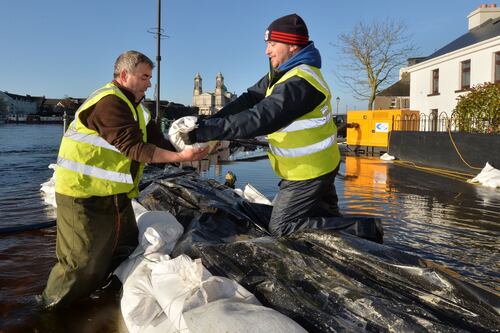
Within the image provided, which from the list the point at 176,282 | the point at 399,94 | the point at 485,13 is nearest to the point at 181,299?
the point at 176,282

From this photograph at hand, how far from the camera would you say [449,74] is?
68.6 feet

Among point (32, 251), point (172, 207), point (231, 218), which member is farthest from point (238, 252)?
point (32, 251)

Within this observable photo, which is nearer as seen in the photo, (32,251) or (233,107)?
(233,107)

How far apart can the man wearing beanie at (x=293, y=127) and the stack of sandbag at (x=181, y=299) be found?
30.3 inches

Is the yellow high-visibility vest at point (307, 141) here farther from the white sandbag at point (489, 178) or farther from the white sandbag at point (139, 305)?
the white sandbag at point (489, 178)

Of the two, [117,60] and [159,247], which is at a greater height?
[117,60]

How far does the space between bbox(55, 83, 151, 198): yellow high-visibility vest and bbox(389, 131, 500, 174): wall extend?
30.4 ft

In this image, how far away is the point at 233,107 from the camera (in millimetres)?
3285

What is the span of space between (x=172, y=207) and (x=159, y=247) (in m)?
1.07

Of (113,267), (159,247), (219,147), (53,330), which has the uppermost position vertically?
(219,147)

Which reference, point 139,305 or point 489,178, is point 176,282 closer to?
point 139,305

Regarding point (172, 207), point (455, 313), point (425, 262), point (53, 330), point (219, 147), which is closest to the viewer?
point (455, 313)

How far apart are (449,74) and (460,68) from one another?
87cm

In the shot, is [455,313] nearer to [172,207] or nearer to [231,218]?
[231,218]
